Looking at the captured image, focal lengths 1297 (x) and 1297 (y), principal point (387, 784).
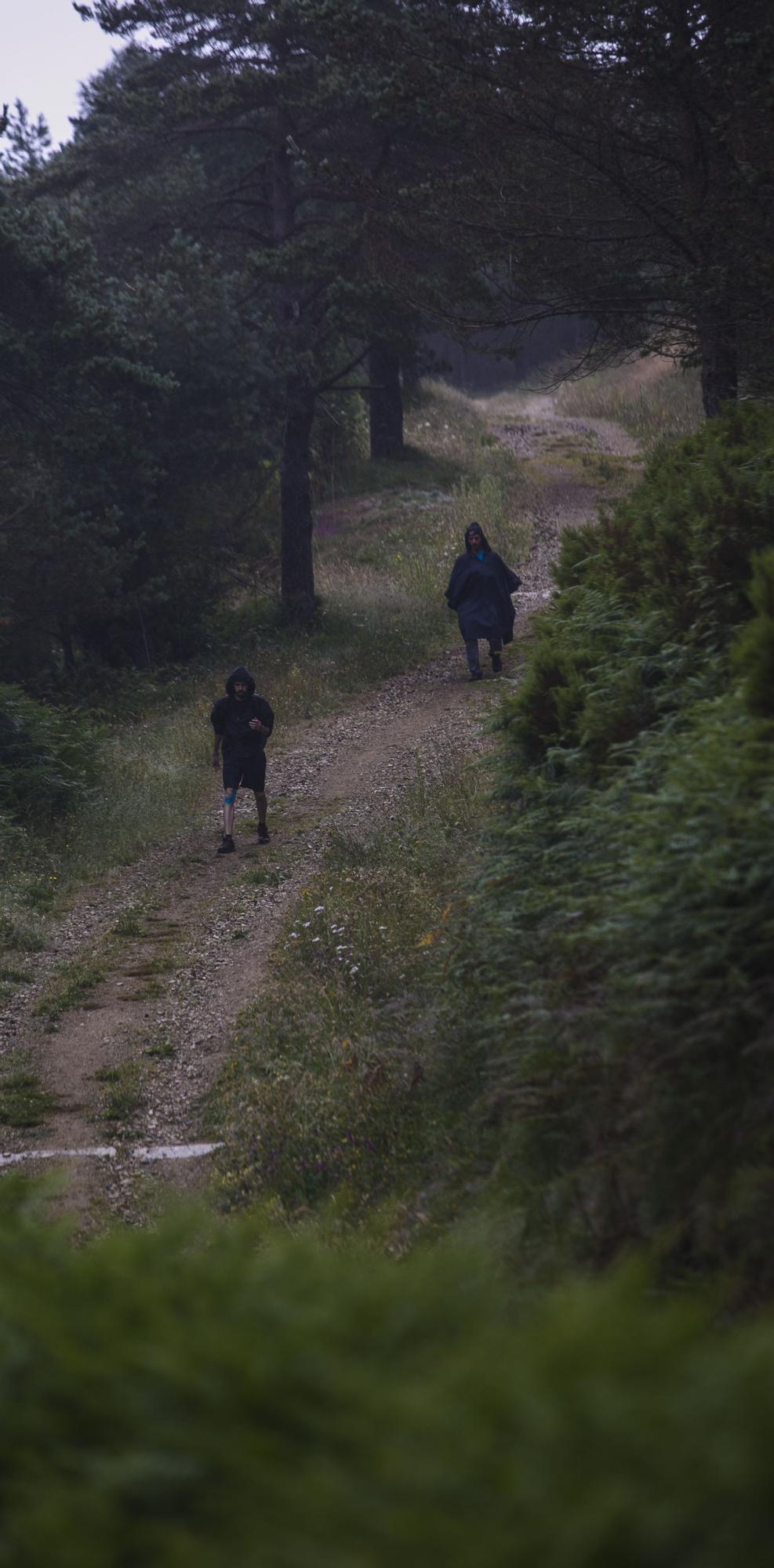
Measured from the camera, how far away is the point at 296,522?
24516mm

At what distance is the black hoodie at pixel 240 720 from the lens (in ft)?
43.9

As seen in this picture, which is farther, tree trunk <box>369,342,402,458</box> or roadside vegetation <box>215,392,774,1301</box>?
tree trunk <box>369,342,402,458</box>

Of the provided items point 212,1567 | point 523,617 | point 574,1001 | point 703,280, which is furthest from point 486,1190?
point 523,617

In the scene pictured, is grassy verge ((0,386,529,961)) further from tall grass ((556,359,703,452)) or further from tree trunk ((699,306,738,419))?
tree trunk ((699,306,738,419))

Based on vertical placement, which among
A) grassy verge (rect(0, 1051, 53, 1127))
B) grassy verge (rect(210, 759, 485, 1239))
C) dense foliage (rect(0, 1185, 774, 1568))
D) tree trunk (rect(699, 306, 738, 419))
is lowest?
grassy verge (rect(0, 1051, 53, 1127))

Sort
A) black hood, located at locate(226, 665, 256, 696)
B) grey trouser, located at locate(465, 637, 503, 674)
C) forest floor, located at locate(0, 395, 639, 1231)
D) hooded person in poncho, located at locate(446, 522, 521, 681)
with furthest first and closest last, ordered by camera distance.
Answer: grey trouser, located at locate(465, 637, 503, 674)
hooded person in poncho, located at locate(446, 522, 521, 681)
black hood, located at locate(226, 665, 256, 696)
forest floor, located at locate(0, 395, 639, 1231)

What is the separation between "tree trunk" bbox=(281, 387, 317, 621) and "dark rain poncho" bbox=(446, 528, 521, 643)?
6.03 meters

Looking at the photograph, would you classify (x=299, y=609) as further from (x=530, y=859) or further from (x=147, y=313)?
(x=530, y=859)

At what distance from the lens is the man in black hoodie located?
527 inches

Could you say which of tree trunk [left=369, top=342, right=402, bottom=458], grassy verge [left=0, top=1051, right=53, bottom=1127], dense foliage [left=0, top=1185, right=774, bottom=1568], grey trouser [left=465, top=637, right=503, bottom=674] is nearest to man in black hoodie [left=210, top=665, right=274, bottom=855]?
grassy verge [left=0, top=1051, right=53, bottom=1127]

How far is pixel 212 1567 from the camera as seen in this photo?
191cm

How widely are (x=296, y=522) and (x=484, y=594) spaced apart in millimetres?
6951

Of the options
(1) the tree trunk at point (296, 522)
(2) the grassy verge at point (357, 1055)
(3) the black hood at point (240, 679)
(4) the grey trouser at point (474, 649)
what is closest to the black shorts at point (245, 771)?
(3) the black hood at point (240, 679)

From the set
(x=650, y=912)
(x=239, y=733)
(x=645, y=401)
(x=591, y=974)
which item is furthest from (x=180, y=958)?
(x=645, y=401)
